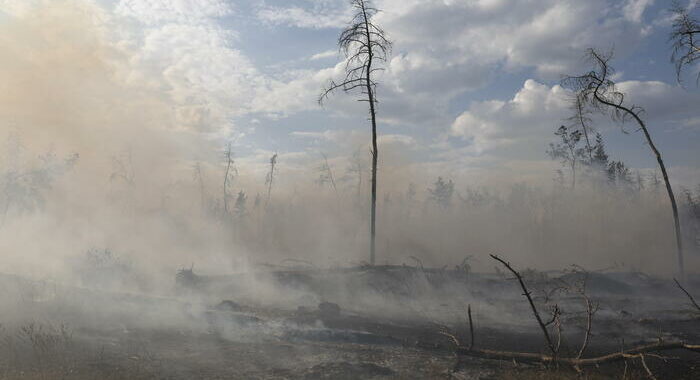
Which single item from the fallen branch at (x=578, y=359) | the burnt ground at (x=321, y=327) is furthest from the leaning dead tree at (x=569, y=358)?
the burnt ground at (x=321, y=327)

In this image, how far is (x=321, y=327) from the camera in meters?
12.6

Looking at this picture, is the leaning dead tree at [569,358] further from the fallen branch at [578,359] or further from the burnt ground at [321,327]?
the burnt ground at [321,327]

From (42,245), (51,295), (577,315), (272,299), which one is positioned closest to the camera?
(51,295)

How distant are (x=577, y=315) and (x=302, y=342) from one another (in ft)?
36.1

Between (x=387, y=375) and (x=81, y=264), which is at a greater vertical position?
(x=81, y=264)

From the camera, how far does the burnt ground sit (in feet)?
28.7

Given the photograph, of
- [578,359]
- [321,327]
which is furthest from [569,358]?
[321,327]

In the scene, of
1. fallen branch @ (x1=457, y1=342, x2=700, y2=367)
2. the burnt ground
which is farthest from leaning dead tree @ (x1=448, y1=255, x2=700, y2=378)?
the burnt ground

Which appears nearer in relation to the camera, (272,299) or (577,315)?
(577,315)

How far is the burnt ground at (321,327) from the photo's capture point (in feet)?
28.7

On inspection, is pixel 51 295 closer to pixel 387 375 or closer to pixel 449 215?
pixel 387 375

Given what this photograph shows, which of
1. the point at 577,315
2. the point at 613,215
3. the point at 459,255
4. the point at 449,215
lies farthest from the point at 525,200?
the point at 577,315

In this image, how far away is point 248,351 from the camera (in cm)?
1013

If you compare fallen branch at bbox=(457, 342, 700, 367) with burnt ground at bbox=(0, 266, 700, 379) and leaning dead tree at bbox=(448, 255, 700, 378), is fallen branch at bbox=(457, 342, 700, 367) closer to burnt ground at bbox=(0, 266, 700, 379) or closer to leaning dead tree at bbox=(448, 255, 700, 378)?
leaning dead tree at bbox=(448, 255, 700, 378)
